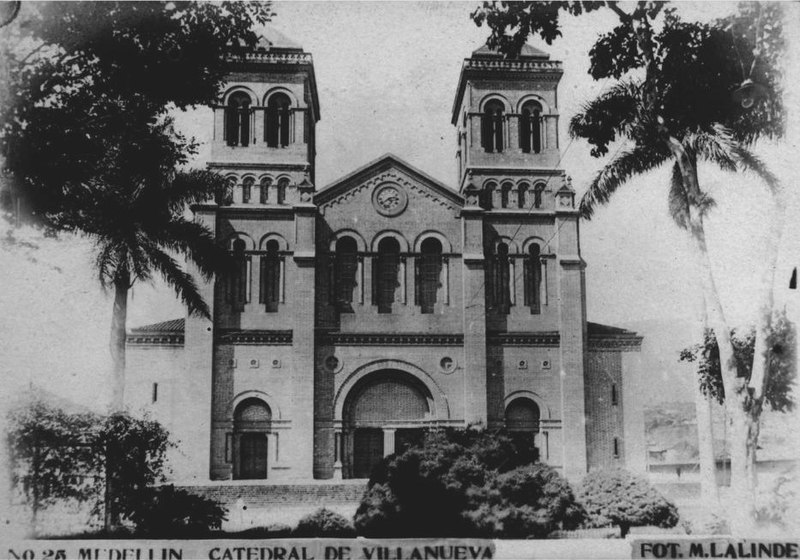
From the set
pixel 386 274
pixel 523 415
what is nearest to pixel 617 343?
pixel 523 415

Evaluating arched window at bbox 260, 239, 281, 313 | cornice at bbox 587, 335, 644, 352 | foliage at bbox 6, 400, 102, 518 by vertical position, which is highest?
arched window at bbox 260, 239, 281, 313

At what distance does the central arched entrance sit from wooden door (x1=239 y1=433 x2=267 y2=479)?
10.6 feet

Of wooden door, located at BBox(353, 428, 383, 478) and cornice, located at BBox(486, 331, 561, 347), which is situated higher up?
cornice, located at BBox(486, 331, 561, 347)

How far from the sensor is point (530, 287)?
3362 cm

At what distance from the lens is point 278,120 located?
35.0 m

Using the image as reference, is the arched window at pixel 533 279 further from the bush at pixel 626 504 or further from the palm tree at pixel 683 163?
the bush at pixel 626 504

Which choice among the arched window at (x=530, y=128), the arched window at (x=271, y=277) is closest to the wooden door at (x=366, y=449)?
the arched window at (x=271, y=277)

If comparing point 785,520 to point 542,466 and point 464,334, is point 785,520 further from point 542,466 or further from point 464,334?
point 464,334

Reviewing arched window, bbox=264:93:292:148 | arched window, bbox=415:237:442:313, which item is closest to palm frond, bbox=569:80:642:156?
arched window, bbox=415:237:442:313

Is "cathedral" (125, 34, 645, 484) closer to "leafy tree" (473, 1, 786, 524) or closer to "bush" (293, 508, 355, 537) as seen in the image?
"bush" (293, 508, 355, 537)

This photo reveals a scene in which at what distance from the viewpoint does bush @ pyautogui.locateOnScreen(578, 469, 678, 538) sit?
18.6 metres

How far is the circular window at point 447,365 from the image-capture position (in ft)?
107

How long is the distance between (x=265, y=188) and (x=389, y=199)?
201 inches

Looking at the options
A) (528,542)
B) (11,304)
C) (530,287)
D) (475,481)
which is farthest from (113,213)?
(530,287)
